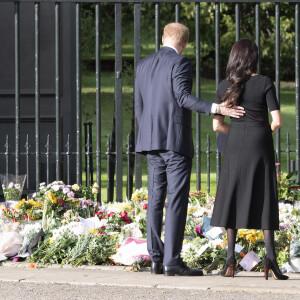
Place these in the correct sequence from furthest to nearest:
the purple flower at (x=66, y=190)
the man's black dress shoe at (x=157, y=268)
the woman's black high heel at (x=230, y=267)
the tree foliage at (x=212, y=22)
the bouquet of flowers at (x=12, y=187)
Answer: the tree foliage at (x=212, y=22) < the bouquet of flowers at (x=12, y=187) < the purple flower at (x=66, y=190) < the man's black dress shoe at (x=157, y=268) < the woman's black high heel at (x=230, y=267)

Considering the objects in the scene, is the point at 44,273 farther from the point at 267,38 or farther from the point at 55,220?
the point at 267,38

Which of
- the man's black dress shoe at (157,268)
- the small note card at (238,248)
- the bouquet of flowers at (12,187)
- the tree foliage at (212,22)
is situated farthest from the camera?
the tree foliage at (212,22)

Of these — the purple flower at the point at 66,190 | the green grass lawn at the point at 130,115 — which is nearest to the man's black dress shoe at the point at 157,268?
the purple flower at the point at 66,190

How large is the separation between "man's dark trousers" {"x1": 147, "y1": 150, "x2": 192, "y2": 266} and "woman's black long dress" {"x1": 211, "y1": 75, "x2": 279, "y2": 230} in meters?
0.31

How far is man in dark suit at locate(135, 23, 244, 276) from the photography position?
6645mm

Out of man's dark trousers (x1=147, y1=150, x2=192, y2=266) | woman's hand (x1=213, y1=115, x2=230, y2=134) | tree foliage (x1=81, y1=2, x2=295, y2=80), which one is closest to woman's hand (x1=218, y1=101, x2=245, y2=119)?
woman's hand (x1=213, y1=115, x2=230, y2=134)

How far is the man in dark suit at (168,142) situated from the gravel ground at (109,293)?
0.60m

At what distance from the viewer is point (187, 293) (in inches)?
239

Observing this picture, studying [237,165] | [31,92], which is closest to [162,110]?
[237,165]

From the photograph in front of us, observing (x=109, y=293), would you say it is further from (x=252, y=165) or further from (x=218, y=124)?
(x=218, y=124)

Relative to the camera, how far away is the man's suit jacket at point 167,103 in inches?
260

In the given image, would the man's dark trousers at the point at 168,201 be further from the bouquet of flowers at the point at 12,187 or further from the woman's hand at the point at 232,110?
the bouquet of flowers at the point at 12,187

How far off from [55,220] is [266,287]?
2.63 metres

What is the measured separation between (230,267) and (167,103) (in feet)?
4.33
